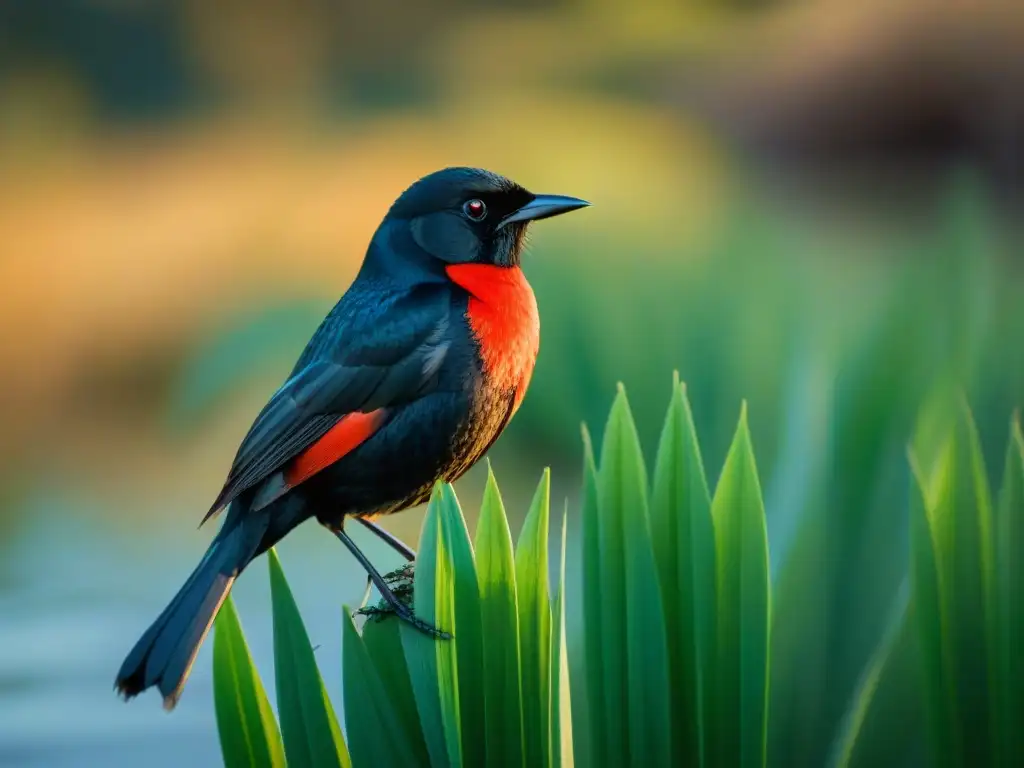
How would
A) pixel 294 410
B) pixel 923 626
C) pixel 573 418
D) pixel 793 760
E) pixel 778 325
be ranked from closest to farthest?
pixel 923 626
pixel 793 760
pixel 294 410
pixel 778 325
pixel 573 418

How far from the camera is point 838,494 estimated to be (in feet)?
4.25

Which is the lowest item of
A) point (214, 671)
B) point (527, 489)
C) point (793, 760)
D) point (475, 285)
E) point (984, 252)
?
point (793, 760)

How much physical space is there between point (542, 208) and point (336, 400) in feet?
1.45

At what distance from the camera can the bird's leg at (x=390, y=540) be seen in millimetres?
1824

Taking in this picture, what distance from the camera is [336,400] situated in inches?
65.8

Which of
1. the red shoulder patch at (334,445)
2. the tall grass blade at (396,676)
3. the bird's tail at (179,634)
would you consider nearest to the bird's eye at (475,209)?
the red shoulder patch at (334,445)

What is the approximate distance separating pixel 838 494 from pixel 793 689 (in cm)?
22

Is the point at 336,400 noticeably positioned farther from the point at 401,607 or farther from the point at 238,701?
the point at 238,701

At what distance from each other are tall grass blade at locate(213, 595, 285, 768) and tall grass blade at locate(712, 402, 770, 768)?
47cm

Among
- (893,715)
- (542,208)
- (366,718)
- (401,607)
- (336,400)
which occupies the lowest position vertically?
(893,715)

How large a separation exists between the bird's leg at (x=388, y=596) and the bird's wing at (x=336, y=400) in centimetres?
15

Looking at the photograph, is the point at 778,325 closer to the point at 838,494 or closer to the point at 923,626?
the point at 838,494

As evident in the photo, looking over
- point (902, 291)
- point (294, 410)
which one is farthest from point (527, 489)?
point (902, 291)

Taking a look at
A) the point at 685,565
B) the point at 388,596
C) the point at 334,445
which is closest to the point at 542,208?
the point at 334,445
